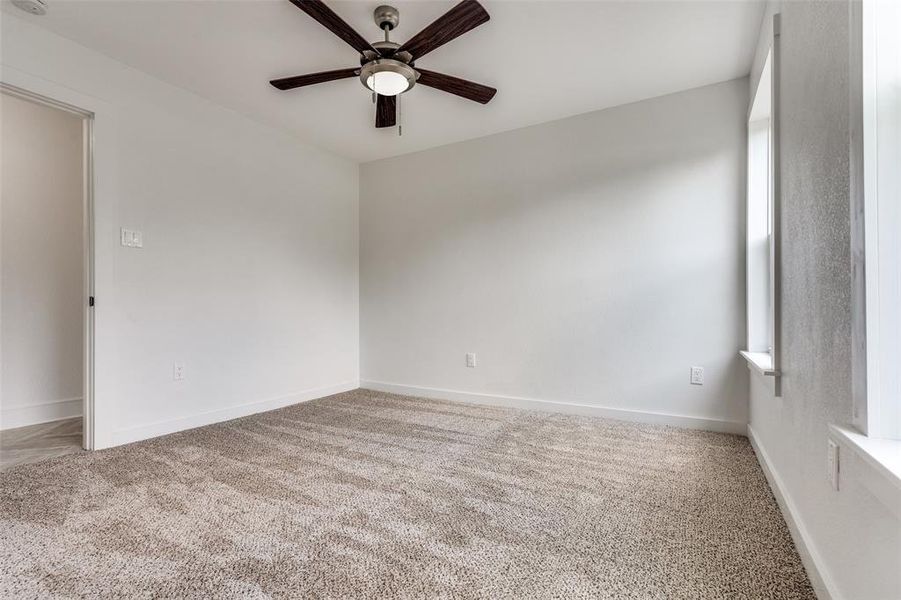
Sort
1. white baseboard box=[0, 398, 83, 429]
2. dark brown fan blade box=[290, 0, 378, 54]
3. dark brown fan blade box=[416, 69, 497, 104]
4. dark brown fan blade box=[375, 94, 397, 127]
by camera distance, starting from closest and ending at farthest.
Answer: dark brown fan blade box=[290, 0, 378, 54] < dark brown fan blade box=[416, 69, 497, 104] < dark brown fan blade box=[375, 94, 397, 127] < white baseboard box=[0, 398, 83, 429]

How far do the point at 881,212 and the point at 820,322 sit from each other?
46cm

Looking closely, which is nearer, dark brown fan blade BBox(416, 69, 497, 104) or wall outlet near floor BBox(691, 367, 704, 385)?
dark brown fan blade BBox(416, 69, 497, 104)

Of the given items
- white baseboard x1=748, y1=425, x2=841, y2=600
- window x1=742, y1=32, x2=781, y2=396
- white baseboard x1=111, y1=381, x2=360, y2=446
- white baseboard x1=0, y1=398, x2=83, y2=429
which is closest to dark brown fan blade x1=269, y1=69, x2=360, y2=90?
white baseboard x1=111, y1=381, x2=360, y2=446

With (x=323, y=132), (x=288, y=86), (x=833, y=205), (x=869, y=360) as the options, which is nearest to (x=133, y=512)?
(x=288, y=86)

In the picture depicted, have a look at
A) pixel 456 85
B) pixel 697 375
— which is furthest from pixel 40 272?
pixel 697 375

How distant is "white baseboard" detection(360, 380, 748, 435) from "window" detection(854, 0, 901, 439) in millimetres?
2127

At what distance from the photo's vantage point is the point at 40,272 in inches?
126

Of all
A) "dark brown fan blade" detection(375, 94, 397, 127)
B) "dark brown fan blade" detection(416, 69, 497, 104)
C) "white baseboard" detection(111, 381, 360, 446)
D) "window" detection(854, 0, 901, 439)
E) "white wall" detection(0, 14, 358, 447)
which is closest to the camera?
"window" detection(854, 0, 901, 439)

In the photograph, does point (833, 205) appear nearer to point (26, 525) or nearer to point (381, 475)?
point (381, 475)

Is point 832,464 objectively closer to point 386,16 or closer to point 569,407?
point 569,407

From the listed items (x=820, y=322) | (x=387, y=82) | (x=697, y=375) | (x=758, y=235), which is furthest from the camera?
(x=697, y=375)

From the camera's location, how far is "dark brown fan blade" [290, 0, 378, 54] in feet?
5.53

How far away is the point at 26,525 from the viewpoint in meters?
1.64

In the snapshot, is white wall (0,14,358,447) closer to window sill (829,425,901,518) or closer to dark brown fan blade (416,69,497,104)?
dark brown fan blade (416,69,497,104)
